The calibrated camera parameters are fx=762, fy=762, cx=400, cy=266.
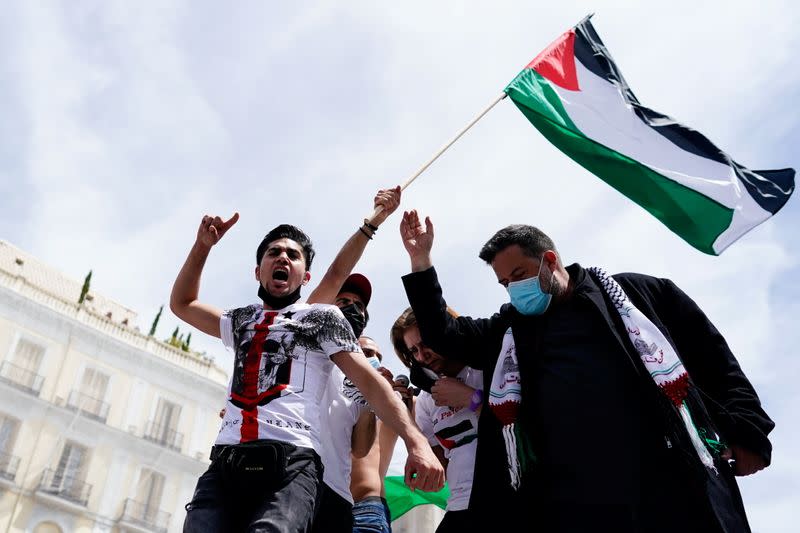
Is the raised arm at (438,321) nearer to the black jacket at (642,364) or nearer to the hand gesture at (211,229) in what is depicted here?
the black jacket at (642,364)

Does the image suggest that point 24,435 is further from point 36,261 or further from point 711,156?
point 711,156

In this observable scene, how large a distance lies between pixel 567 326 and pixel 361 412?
4.18 ft

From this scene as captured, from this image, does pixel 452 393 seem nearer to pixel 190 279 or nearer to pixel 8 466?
pixel 190 279

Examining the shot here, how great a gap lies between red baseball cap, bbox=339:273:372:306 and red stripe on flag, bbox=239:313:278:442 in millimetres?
1121

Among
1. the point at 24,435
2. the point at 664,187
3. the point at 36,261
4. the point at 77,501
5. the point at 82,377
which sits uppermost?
the point at 36,261

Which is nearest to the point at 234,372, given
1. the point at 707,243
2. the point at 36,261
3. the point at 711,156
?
the point at 707,243

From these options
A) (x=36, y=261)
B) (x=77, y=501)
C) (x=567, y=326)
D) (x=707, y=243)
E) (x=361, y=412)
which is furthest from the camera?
(x=36, y=261)

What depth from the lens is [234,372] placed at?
3.12m

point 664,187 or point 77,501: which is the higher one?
point 77,501

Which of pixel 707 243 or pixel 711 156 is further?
pixel 711 156

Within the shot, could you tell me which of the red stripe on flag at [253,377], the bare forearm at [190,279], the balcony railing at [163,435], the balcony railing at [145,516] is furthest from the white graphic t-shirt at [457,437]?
the balcony railing at [163,435]

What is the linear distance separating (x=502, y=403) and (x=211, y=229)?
1.62 metres

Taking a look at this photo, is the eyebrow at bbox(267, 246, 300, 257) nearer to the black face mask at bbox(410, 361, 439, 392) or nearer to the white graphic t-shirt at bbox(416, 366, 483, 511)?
the black face mask at bbox(410, 361, 439, 392)

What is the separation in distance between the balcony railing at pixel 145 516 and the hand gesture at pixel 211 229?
2443cm
